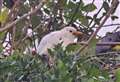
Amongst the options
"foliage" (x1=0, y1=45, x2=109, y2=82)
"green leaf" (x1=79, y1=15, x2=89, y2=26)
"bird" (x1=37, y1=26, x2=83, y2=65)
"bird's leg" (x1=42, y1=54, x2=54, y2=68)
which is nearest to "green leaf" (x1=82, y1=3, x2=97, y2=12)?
"green leaf" (x1=79, y1=15, x2=89, y2=26)

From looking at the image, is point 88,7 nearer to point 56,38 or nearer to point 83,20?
point 83,20

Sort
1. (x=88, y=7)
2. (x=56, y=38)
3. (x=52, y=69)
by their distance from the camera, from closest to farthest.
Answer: (x=52, y=69)
(x=56, y=38)
(x=88, y=7)

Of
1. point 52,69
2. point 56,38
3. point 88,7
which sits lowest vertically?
point 52,69

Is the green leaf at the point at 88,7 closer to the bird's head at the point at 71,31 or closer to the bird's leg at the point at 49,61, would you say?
the bird's head at the point at 71,31

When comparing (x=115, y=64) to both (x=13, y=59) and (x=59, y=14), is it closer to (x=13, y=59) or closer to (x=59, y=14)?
(x=13, y=59)

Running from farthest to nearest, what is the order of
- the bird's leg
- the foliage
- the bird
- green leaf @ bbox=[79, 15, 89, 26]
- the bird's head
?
1. green leaf @ bbox=[79, 15, 89, 26]
2. the bird's head
3. the bird
4. the bird's leg
5. the foliage

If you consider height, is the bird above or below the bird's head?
below

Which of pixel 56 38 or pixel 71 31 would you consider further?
pixel 71 31

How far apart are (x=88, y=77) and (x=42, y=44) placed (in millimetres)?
702

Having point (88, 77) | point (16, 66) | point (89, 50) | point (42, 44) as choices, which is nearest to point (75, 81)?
point (88, 77)

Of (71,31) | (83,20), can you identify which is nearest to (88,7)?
(83,20)

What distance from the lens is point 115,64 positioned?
1.30m

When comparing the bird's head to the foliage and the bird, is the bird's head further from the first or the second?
the foliage

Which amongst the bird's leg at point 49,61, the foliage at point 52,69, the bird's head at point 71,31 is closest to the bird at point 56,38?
the bird's head at point 71,31
